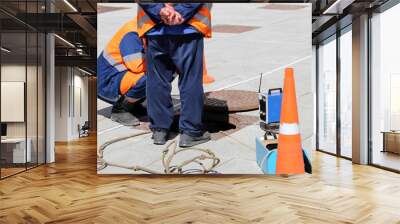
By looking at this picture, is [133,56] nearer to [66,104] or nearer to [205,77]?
[205,77]

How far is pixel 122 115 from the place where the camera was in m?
6.39

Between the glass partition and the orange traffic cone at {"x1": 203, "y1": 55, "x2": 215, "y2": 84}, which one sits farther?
the glass partition

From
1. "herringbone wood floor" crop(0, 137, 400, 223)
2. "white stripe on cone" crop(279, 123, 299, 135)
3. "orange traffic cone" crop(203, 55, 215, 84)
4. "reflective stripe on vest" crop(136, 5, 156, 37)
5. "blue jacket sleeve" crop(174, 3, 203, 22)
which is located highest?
"blue jacket sleeve" crop(174, 3, 203, 22)

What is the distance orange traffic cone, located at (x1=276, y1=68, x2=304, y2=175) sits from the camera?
20.7 feet

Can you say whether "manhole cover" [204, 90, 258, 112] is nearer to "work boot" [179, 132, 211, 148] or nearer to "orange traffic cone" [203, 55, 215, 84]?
"orange traffic cone" [203, 55, 215, 84]

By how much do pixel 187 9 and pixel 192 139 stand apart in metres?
2.13

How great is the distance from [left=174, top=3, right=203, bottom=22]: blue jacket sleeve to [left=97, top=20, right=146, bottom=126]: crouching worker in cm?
78

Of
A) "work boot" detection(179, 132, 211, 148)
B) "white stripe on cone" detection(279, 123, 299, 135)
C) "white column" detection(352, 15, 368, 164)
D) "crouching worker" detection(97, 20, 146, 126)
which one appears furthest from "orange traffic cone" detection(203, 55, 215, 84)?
"white column" detection(352, 15, 368, 164)

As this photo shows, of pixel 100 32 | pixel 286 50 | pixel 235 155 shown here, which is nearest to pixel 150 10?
pixel 100 32

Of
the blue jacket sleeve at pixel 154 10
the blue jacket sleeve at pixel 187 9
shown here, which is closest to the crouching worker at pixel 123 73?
the blue jacket sleeve at pixel 154 10

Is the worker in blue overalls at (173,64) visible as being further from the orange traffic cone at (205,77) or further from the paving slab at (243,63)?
the paving slab at (243,63)

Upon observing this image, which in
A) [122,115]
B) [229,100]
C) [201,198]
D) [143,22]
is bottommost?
[201,198]

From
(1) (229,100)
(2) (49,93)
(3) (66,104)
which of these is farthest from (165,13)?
(3) (66,104)

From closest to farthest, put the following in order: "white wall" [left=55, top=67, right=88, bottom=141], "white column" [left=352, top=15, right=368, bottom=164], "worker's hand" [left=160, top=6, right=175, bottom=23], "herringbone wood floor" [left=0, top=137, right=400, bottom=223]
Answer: "herringbone wood floor" [left=0, top=137, right=400, bottom=223]
"worker's hand" [left=160, top=6, right=175, bottom=23]
"white column" [left=352, top=15, right=368, bottom=164]
"white wall" [left=55, top=67, right=88, bottom=141]
